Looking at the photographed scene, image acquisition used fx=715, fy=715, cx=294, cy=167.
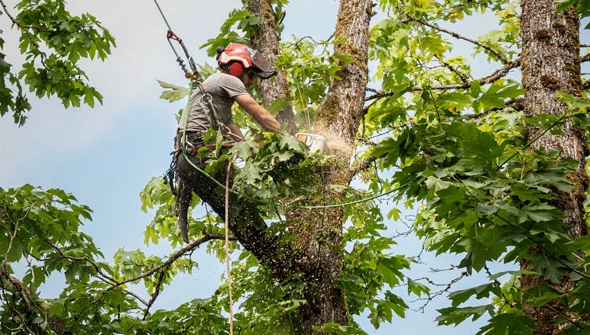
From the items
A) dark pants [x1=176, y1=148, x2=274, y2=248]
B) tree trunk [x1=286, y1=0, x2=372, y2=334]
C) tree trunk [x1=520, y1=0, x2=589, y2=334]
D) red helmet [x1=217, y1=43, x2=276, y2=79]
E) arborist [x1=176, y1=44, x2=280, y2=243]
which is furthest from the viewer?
red helmet [x1=217, y1=43, x2=276, y2=79]

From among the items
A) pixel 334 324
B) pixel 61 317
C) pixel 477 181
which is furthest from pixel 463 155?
pixel 61 317

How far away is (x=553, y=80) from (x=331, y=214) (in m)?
1.74

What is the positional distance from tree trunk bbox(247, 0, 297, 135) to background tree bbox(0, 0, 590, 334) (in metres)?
0.02

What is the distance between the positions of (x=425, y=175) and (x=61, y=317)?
134 inches

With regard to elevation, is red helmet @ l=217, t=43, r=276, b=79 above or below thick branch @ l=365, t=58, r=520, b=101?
above

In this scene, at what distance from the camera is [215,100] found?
5.28 metres

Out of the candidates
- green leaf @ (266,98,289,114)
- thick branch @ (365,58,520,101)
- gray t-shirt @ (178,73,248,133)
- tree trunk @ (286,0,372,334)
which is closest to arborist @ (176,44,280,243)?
gray t-shirt @ (178,73,248,133)

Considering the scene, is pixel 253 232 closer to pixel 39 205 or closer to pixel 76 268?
pixel 76 268

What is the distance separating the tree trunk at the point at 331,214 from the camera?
4.73 m

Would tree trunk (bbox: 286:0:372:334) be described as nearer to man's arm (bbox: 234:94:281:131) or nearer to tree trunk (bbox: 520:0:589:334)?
man's arm (bbox: 234:94:281:131)

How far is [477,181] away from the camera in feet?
12.7

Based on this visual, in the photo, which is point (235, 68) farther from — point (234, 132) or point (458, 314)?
point (458, 314)

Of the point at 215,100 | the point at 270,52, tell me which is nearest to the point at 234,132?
the point at 215,100

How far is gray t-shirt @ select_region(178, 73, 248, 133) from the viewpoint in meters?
5.20
